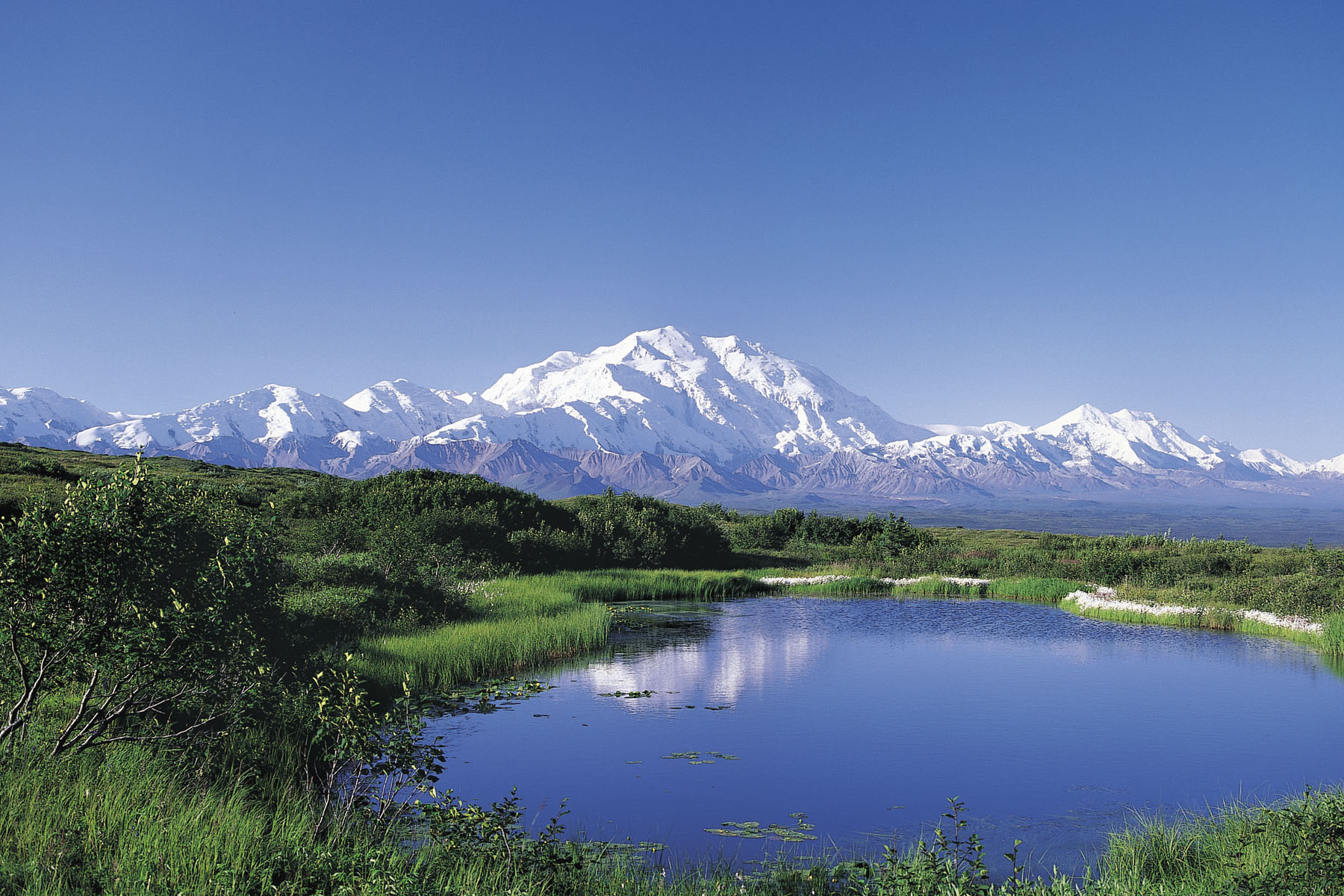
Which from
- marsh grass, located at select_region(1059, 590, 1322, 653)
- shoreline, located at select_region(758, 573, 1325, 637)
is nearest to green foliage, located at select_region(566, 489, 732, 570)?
shoreline, located at select_region(758, 573, 1325, 637)

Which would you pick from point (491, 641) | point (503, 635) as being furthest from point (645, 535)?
point (491, 641)

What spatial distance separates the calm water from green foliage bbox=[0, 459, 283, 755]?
6184mm

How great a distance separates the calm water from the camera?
1516 centimetres

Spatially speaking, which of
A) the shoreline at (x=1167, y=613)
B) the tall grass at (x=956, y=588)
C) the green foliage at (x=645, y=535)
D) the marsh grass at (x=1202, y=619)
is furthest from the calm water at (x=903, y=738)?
the green foliage at (x=645, y=535)

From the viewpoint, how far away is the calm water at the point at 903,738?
597 inches

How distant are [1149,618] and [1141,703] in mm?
17453

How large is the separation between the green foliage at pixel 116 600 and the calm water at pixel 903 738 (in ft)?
20.3

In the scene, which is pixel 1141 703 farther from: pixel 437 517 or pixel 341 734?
pixel 437 517

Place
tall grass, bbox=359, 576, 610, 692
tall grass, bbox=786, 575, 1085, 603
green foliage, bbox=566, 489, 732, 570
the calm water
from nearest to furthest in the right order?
1. the calm water
2. tall grass, bbox=359, 576, 610, 692
3. tall grass, bbox=786, 575, 1085, 603
4. green foliage, bbox=566, 489, 732, 570

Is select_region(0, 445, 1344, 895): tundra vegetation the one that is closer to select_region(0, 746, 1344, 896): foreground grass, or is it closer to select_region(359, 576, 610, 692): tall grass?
select_region(0, 746, 1344, 896): foreground grass

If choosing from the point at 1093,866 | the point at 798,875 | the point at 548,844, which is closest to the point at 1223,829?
the point at 1093,866

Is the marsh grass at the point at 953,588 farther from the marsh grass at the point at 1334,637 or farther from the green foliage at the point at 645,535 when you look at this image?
the marsh grass at the point at 1334,637

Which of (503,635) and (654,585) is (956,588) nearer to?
(654,585)

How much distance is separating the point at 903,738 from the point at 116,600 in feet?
54.0
